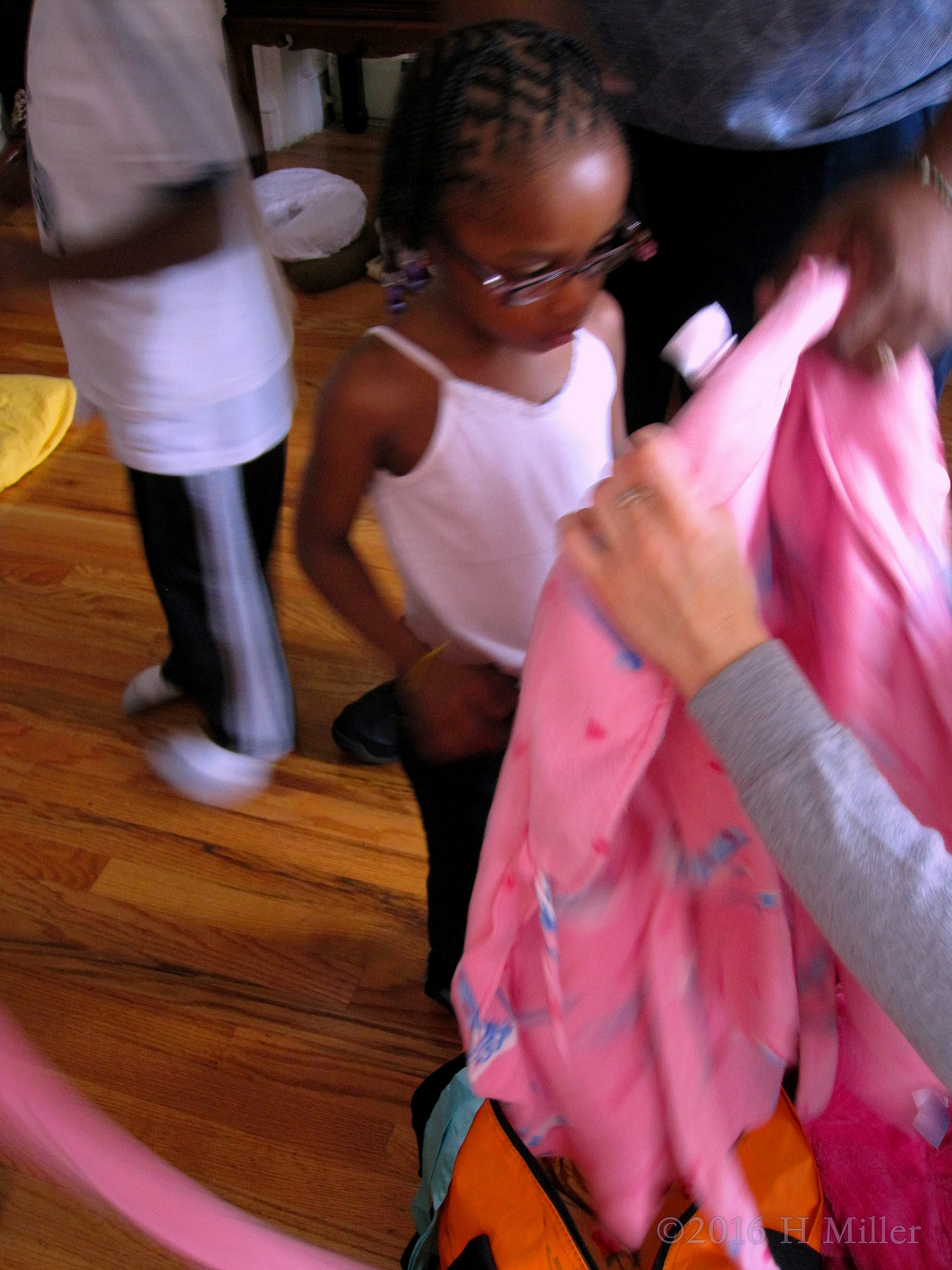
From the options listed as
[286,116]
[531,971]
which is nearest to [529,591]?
[531,971]

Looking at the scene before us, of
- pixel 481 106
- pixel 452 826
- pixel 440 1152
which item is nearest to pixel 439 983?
pixel 440 1152

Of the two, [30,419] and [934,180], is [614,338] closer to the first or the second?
[934,180]

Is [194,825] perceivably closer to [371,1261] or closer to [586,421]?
[371,1261]

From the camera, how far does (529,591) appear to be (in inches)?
30.0

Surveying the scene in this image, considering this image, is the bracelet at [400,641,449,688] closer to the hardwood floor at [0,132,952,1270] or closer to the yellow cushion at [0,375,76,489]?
the hardwood floor at [0,132,952,1270]

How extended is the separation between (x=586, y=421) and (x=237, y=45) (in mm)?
2149

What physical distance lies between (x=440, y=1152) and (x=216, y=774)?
64cm

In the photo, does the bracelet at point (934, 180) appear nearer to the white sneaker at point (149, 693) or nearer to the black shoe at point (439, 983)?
the black shoe at point (439, 983)

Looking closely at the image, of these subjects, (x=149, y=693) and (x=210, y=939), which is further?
(x=149, y=693)

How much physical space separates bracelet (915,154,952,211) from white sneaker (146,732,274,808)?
3.43 feet

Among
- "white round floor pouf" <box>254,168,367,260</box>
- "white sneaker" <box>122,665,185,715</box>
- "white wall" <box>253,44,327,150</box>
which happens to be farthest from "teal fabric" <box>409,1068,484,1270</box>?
"white wall" <box>253,44,327,150</box>

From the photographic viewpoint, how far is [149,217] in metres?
0.83

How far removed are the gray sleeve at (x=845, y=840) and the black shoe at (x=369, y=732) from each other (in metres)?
0.97

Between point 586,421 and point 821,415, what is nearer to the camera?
point 821,415
